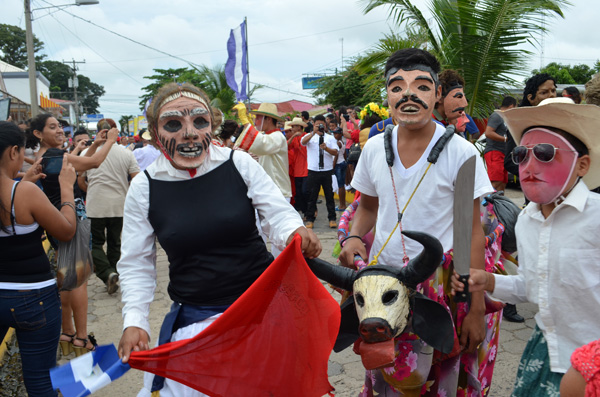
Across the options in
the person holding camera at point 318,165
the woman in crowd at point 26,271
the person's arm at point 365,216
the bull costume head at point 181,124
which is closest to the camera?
the bull costume head at point 181,124

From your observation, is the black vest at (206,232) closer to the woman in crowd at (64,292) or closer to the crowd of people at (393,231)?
the crowd of people at (393,231)

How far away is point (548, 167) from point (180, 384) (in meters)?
1.91

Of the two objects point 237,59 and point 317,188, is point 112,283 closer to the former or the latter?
point 317,188

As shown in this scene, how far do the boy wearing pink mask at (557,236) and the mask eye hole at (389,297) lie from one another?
10.0 inches

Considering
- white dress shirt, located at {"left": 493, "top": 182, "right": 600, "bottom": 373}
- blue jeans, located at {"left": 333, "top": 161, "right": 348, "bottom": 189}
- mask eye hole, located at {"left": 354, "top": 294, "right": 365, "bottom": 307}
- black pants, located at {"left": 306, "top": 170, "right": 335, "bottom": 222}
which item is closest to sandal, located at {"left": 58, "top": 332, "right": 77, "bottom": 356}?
mask eye hole, located at {"left": 354, "top": 294, "right": 365, "bottom": 307}

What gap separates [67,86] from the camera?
10006 centimetres

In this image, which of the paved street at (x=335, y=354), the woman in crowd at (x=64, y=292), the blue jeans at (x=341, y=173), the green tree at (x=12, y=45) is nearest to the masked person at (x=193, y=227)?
the paved street at (x=335, y=354)

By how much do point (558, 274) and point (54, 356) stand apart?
295 centimetres

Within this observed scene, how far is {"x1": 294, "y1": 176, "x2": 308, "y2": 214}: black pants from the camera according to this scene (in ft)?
34.2

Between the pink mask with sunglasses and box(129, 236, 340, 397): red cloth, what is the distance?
1.00 m

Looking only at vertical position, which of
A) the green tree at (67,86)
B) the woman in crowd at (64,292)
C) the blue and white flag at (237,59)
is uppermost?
the green tree at (67,86)

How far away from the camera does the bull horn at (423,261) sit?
198 centimetres

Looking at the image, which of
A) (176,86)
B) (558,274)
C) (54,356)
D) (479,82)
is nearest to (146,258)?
(176,86)

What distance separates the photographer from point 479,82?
21.6 feet
